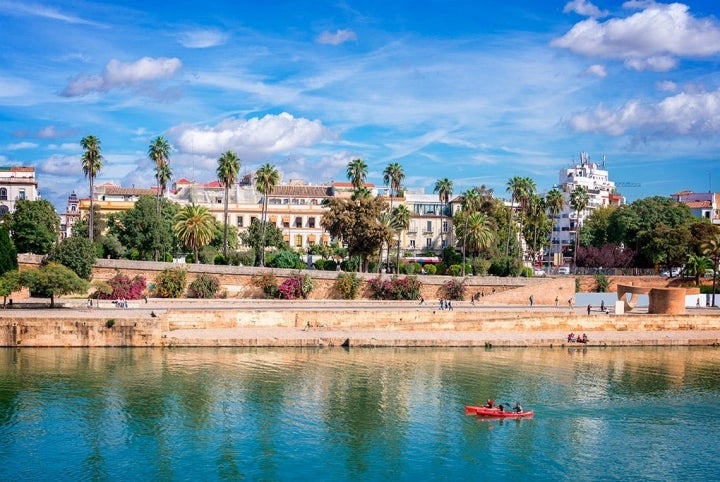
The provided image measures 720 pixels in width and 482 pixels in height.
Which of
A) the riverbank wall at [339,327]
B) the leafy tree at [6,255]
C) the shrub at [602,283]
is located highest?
the leafy tree at [6,255]

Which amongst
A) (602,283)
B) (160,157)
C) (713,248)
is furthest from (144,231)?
(713,248)

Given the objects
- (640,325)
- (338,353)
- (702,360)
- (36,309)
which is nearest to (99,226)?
(36,309)

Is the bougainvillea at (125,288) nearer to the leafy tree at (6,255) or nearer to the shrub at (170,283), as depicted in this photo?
the shrub at (170,283)

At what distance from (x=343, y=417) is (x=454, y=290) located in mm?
31437

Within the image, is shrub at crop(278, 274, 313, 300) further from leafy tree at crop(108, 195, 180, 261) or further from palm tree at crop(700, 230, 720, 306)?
palm tree at crop(700, 230, 720, 306)

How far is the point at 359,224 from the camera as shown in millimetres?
63406

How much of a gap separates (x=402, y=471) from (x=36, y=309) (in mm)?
31175

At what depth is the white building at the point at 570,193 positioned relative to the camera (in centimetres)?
10825

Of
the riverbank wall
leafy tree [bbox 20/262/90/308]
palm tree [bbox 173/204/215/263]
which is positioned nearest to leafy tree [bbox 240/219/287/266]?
palm tree [bbox 173/204/215/263]

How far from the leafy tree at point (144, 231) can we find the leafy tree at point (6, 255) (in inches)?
669

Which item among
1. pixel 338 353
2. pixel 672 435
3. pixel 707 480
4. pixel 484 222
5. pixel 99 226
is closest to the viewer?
pixel 707 480

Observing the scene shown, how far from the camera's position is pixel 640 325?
53844 mm

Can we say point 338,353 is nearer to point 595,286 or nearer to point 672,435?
point 672,435

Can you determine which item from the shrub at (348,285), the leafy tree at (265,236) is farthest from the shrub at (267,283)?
the leafy tree at (265,236)
